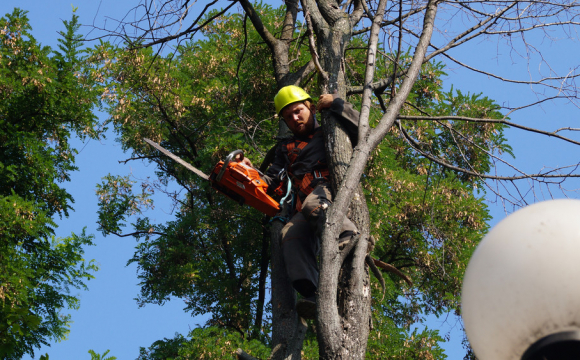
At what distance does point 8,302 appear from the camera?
8.32m

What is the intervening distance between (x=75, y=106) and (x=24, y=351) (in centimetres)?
482

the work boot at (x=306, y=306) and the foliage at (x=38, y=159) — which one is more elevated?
the foliage at (x=38, y=159)

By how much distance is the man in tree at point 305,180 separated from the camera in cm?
386

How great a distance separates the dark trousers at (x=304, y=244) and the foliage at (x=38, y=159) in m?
6.33

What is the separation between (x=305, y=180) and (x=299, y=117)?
62cm

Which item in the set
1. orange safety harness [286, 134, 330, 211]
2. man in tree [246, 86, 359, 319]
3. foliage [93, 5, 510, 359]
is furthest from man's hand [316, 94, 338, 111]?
foliage [93, 5, 510, 359]

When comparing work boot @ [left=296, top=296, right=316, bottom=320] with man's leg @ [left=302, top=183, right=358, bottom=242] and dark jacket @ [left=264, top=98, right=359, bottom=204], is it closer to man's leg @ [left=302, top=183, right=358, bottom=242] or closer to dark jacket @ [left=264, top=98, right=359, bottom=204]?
man's leg @ [left=302, top=183, right=358, bottom=242]

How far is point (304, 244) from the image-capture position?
Result: 401cm

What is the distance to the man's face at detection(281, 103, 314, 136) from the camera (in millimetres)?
4680

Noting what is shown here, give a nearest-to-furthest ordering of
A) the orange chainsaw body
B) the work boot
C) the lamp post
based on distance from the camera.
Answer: the lamp post < the work boot < the orange chainsaw body

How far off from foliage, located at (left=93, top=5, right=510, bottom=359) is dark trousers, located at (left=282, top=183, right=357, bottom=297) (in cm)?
416

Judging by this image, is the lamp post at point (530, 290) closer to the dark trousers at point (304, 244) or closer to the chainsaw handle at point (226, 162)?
the dark trousers at point (304, 244)

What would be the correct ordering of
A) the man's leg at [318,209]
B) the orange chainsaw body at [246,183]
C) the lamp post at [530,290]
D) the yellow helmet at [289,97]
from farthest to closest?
1. the orange chainsaw body at [246,183]
2. the yellow helmet at [289,97]
3. the man's leg at [318,209]
4. the lamp post at [530,290]

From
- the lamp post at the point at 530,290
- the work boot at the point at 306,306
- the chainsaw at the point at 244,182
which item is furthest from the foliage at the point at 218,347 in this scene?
the lamp post at the point at 530,290
